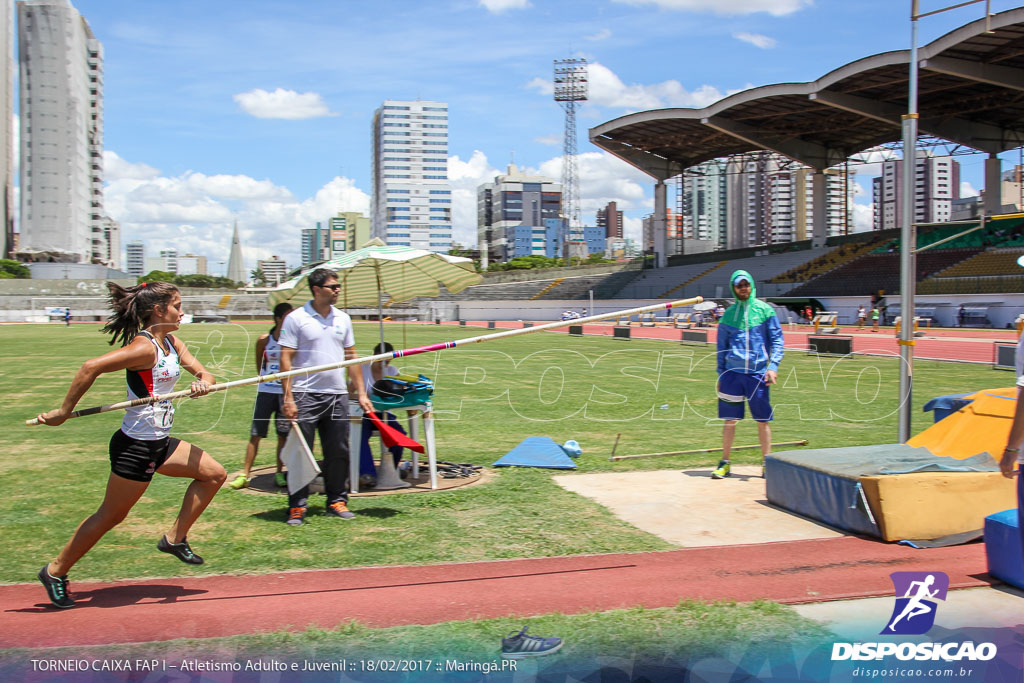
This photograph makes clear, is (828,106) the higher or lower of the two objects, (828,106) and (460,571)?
the higher

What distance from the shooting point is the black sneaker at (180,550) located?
508 centimetres

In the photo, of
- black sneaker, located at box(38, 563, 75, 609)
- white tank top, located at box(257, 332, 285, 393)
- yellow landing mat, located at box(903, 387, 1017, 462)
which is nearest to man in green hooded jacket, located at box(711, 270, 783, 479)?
yellow landing mat, located at box(903, 387, 1017, 462)

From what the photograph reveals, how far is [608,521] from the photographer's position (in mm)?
6312

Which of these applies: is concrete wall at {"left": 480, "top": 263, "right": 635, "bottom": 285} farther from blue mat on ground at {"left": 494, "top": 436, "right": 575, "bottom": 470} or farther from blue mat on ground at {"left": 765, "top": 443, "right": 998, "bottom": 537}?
blue mat on ground at {"left": 765, "top": 443, "right": 998, "bottom": 537}

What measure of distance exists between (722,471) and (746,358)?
1.17 m

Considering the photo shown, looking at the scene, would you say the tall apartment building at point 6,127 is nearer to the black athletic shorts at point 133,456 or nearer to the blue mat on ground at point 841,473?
the black athletic shorts at point 133,456

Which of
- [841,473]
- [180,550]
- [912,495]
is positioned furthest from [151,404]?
[912,495]

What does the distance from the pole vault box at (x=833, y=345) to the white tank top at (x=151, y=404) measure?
75.1ft

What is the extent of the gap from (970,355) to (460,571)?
2410 centimetres

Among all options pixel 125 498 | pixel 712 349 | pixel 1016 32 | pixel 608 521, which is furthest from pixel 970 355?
pixel 125 498

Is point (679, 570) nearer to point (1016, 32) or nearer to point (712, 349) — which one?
point (712, 349)

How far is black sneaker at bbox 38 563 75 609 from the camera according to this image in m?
4.44

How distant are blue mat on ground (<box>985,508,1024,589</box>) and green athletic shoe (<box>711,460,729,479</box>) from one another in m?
3.04

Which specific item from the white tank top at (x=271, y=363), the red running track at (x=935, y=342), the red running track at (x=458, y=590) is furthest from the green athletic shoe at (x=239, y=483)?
the red running track at (x=935, y=342)
